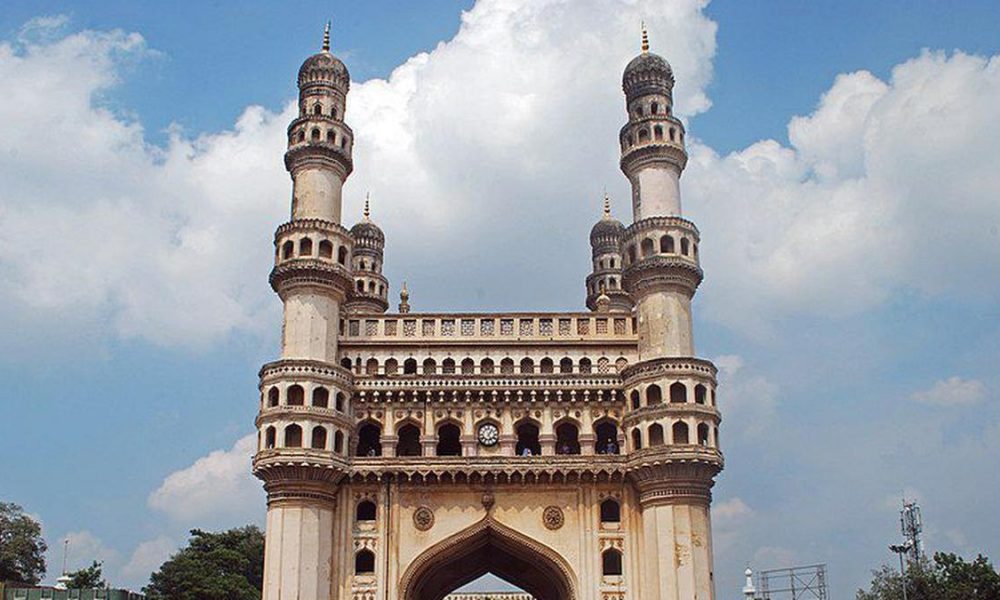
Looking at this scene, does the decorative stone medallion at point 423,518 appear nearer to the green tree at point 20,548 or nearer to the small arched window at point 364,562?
the small arched window at point 364,562

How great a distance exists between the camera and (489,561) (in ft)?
170

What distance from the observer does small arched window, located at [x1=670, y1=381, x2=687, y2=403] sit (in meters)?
46.1

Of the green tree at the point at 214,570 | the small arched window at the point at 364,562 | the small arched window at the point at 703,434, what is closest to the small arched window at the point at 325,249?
the small arched window at the point at 364,562

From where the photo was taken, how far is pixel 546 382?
4766cm

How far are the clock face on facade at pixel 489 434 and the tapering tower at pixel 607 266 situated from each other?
19.1 metres

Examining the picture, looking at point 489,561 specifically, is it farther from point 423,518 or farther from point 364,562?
point 364,562

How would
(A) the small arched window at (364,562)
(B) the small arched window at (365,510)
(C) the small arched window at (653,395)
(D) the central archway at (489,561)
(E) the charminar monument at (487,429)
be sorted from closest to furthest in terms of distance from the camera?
1. (E) the charminar monument at (487,429)
2. (A) the small arched window at (364,562)
3. (D) the central archway at (489,561)
4. (C) the small arched window at (653,395)
5. (B) the small arched window at (365,510)

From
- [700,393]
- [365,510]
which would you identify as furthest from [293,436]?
[700,393]

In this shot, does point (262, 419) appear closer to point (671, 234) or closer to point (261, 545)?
point (671, 234)

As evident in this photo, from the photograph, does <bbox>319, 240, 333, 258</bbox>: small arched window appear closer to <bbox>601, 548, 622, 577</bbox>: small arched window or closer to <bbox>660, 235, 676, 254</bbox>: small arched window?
<bbox>660, 235, 676, 254</bbox>: small arched window

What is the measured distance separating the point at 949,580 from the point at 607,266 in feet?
86.9

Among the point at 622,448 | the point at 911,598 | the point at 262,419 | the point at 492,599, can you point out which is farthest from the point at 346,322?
the point at 911,598

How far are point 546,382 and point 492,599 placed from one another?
24.6 m

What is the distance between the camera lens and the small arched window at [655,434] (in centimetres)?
4569
